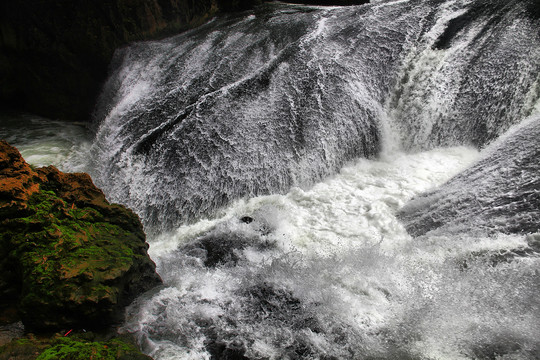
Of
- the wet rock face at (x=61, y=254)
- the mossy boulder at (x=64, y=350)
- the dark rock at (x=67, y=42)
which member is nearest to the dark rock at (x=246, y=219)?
the wet rock face at (x=61, y=254)

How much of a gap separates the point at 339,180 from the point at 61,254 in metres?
4.03

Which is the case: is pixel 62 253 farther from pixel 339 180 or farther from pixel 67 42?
pixel 67 42

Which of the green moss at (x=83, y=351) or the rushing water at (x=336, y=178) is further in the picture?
the rushing water at (x=336, y=178)

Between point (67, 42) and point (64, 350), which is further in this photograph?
point (67, 42)

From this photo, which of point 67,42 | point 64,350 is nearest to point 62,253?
point 64,350

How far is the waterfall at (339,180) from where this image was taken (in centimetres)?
299

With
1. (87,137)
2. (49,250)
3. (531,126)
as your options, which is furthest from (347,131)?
(87,137)

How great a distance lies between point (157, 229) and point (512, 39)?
6.70m

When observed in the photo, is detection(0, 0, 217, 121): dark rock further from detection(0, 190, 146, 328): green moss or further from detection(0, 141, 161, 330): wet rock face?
detection(0, 190, 146, 328): green moss

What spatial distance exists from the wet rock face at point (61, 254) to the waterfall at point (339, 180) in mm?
388

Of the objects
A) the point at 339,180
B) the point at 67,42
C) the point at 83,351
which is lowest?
the point at 339,180

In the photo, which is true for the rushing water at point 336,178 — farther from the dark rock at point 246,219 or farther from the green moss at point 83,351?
the green moss at point 83,351

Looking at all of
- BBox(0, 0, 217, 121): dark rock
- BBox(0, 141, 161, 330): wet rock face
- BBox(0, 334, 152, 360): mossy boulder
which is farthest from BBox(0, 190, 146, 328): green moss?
BBox(0, 0, 217, 121): dark rock

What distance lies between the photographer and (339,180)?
5496 mm
